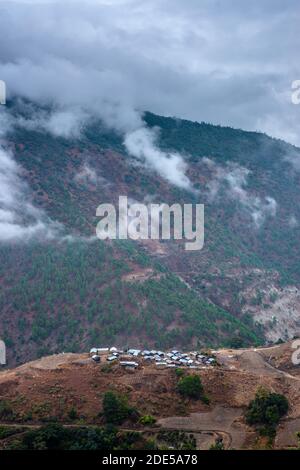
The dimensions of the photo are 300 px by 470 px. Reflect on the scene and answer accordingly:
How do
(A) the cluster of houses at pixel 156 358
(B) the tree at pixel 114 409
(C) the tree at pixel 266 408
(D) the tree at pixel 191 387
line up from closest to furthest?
(B) the tree at pixel 114 409, (C) the tree at pixel 266 408, (D) the tree at pixel 191 387, (A) the cluster of houses at pixel 156 358

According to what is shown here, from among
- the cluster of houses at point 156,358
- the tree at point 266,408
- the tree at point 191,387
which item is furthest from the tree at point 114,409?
the tree at point 266,408

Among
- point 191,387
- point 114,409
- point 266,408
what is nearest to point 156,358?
point 191,387

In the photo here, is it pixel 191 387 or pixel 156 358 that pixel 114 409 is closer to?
pixel 191 387

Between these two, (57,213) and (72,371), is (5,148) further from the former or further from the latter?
(72,371)

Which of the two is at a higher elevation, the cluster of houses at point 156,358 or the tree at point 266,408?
the cluster of houses at point 156,358

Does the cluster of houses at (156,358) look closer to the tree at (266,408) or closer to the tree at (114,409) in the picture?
the tree at (114,409)

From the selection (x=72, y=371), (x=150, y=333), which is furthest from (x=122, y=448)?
(x=150, y=333)

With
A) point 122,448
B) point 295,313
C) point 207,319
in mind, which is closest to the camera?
point 122,448
